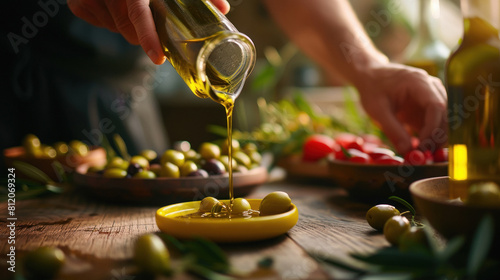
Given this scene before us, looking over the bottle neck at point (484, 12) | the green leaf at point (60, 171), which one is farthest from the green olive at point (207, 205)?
the green leaf at point (60, 171)

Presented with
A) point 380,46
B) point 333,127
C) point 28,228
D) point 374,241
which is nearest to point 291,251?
point 374,241

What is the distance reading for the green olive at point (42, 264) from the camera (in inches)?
18.9

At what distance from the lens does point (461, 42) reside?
0.55 m

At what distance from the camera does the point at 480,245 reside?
416mm

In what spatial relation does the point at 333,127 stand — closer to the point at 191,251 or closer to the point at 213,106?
the point at 191,251

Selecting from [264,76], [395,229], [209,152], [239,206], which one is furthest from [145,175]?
[264,76]

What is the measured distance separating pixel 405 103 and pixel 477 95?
18.8 inches

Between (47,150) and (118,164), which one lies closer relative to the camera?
(118,164)

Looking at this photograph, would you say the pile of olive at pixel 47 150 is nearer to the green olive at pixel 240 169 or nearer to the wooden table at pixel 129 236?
the wooden table at pixel 129 236

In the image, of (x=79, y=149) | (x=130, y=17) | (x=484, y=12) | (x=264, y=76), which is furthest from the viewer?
(x=264, y=76)

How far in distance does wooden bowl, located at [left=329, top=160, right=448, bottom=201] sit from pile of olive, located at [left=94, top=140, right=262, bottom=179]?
0.23 m

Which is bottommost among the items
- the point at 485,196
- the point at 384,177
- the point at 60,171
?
the point at 60,171

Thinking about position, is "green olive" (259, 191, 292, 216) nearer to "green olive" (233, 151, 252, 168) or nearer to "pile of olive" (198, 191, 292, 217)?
"pile of olive" (198, 191, 292, 217)

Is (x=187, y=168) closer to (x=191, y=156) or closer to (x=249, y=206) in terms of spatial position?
(x=191, y=156)
